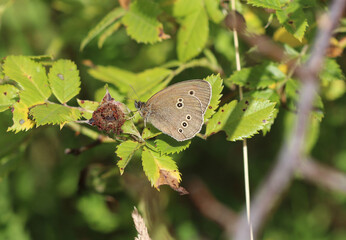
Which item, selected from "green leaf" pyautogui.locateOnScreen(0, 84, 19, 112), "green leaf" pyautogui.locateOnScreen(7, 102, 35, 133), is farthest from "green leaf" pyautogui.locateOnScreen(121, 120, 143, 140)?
"green leaf" pyautogui.locateOnScreen(0, 84, 19, 112)

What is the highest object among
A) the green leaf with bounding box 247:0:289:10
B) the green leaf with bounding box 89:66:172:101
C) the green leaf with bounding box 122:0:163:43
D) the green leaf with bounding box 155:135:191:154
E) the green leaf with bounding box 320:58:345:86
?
the green leaf with bounding box 247:0:289:10

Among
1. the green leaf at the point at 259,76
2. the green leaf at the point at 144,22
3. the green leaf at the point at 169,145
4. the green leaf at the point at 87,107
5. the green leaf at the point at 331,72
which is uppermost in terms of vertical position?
the green leaf at the point at 144,22

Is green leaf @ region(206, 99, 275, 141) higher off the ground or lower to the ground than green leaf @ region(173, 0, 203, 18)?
lower

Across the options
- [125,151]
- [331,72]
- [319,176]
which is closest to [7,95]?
[125,151]

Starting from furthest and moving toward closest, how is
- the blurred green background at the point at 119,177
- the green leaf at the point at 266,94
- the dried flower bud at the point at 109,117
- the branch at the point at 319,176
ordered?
1. the blurred green background at the point at 119,177
2. the green leaf at the point at 266,94
3. the dried flower bud at the point at 109,117
4. the branch at the point at 319,176

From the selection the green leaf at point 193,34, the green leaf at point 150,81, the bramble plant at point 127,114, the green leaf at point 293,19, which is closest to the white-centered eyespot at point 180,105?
the bramble plant at point 127,114

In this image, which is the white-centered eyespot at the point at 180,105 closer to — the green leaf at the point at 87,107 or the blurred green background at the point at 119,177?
the green leaf at the point at 87,107

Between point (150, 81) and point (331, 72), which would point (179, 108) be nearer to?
point (150, 81)

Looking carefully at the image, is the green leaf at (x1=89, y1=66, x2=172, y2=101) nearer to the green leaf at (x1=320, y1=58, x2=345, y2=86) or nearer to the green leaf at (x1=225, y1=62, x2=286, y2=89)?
the green leaf at (x1=225, y1=62, x2=286, y2=89)
